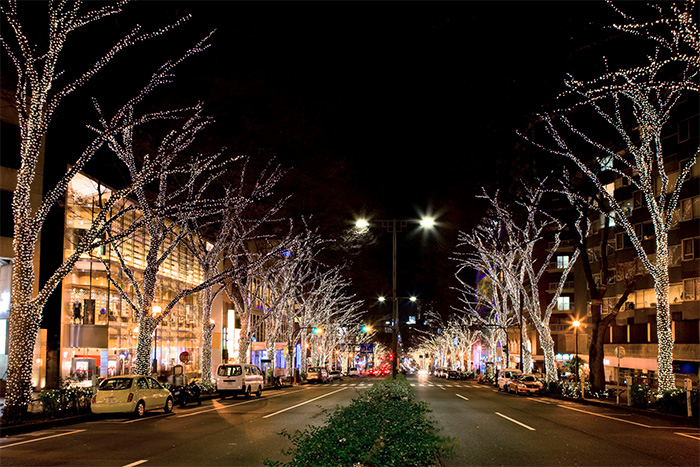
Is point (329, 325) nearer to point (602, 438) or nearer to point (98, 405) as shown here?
point (98, 405)

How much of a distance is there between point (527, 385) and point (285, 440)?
94.1 feet

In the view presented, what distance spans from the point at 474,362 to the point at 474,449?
373 feet

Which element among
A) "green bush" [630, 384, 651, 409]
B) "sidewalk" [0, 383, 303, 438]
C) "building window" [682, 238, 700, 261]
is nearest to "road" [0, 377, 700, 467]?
"sidewalk" [0, 383, 303, 438]

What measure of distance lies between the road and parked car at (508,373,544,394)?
16811 millimetres

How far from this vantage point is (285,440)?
50.7ft

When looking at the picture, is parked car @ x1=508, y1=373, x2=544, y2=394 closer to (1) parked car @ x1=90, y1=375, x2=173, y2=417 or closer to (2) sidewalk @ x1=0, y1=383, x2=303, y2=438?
(1) parked car @ x1=90, y1=375, x2=173, y2=417

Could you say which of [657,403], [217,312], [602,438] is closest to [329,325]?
[217,312]

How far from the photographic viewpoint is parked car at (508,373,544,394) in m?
40.7

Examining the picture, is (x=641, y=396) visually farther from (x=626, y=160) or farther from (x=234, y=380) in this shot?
(x=234, y=380)

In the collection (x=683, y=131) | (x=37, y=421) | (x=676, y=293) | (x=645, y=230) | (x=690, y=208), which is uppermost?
(x=683, y=131)

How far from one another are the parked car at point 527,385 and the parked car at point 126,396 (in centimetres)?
2435

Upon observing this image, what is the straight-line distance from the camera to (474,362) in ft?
408

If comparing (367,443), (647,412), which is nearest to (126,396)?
(367,443)

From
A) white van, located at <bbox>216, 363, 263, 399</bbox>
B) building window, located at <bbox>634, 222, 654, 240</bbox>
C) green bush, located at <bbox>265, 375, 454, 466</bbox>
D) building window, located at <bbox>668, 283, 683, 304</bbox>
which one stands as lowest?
white van, located at <bbox>216, 363, 263, 399</bbox>
